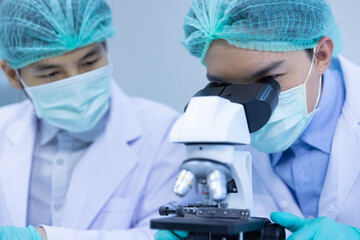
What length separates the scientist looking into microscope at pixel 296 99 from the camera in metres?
1.08

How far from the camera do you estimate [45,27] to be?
56.2 inches

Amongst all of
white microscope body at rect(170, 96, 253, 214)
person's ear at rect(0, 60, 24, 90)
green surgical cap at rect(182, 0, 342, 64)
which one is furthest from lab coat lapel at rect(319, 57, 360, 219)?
→ person's ear at rect(0, 60, 24, 90)

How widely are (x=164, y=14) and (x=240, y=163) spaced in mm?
595

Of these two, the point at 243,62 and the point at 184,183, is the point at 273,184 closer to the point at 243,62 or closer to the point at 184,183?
the point at 243,62

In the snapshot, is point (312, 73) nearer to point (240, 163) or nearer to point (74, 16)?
point (240, 163)

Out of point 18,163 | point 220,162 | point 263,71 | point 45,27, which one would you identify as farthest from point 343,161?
point 18,163

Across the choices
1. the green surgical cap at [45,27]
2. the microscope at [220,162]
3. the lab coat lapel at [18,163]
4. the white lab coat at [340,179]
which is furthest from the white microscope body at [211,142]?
the lab coat lapel at [18,163]

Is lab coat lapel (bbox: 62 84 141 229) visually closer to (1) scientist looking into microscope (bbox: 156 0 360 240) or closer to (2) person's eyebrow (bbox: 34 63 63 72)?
(2) person's eyebrow (bbox: 34 63 63 72)

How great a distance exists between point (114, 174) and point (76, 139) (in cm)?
21

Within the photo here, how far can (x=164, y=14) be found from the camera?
1.36 metres

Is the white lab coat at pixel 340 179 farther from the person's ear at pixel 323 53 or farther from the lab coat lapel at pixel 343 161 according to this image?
the person's ear at pixel 323 53

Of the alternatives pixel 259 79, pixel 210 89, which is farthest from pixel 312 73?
pixel 210 89

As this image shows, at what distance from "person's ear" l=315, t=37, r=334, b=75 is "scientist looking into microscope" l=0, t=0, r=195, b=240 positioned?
1.85 feet

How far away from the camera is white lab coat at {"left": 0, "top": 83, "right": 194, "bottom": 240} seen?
1525 mm
